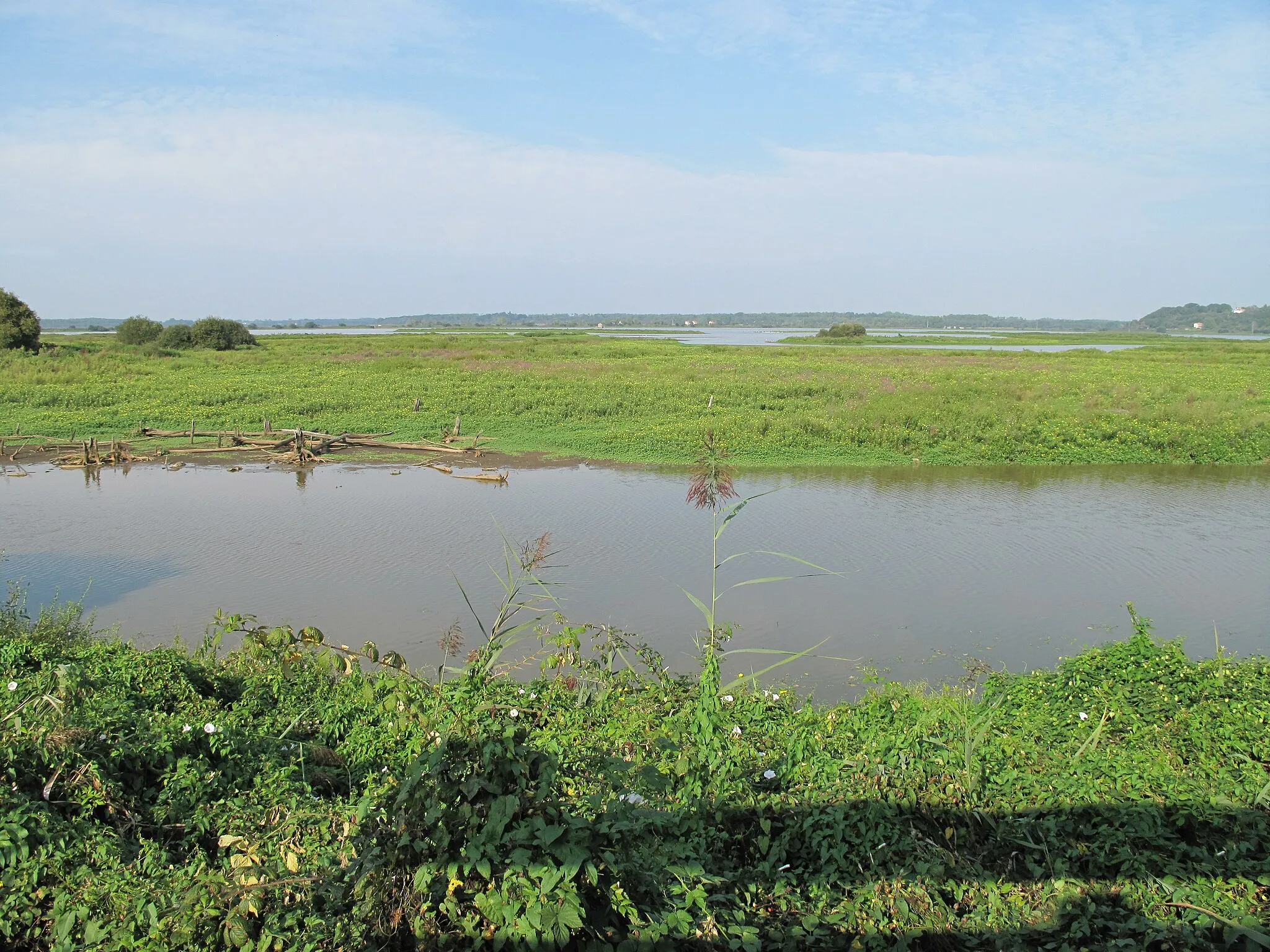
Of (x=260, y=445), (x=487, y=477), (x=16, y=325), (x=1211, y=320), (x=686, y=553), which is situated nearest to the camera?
(x=686, y=553)

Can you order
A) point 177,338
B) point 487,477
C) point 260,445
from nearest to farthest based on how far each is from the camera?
1. point 487,477
2. point 260,445
3. point 177,338

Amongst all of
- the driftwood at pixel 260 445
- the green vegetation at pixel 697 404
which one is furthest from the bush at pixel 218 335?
the driftwood at pixel 260 445

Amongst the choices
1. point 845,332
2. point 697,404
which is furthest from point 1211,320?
point 697,404

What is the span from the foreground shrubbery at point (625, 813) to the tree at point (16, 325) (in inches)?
1328

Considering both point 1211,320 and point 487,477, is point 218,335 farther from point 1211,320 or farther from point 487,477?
point 1211,320

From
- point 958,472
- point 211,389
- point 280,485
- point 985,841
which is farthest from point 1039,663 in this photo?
point 211,389

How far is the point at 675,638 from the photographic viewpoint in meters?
7.81

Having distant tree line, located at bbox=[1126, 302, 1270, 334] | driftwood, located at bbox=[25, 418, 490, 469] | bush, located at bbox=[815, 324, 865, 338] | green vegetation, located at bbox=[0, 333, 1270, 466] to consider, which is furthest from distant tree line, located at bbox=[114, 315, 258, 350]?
distant tree line, located at bbox=[1126, 302, 1270, 334]

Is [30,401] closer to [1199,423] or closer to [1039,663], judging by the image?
[1039,663]

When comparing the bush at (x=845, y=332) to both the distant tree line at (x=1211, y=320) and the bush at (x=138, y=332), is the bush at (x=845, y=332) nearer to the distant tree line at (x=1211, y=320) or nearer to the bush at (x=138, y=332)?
the bush at (x=138, y=332)

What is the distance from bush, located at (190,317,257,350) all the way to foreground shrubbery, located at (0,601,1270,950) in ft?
139

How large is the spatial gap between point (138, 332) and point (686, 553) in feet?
144

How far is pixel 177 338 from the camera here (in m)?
43.2

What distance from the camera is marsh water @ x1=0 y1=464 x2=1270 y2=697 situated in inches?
321
